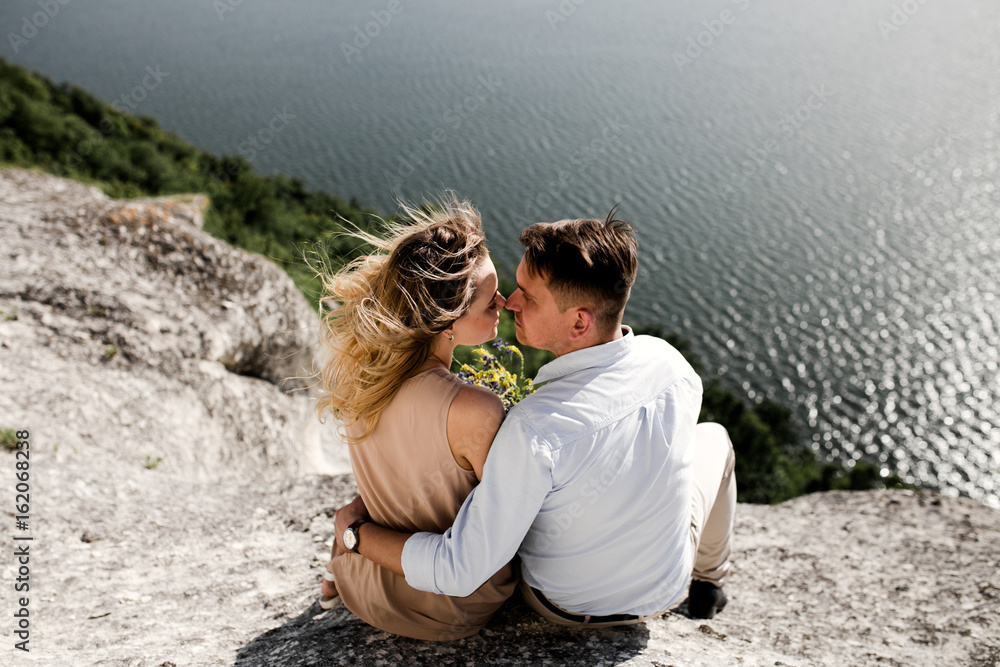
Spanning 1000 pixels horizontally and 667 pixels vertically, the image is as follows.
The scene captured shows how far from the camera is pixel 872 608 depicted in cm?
421

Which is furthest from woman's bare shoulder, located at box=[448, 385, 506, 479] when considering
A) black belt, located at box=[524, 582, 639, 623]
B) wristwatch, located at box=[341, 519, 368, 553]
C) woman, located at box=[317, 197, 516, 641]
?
black belt, located at box=[524, 582, 639, 623]

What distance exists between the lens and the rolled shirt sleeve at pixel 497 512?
254cm

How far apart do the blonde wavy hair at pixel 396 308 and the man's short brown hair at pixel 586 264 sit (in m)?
0.32

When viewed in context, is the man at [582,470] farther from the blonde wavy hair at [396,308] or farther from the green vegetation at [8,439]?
the green vegetation at [8,439]

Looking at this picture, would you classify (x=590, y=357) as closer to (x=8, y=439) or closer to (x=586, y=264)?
(x=586, y=264)

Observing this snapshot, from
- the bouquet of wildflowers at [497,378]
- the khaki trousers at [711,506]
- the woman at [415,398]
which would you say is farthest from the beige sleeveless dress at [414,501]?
the bouquet of wildflowers at [497,378]

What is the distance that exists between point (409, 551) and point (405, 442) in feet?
1.52

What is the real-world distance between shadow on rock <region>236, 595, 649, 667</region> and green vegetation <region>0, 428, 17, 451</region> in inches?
110

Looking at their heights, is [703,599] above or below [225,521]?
below

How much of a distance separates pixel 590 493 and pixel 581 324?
73cm

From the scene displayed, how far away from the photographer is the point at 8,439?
4785 millimetres

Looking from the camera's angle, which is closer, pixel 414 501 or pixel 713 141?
pixel 414 501

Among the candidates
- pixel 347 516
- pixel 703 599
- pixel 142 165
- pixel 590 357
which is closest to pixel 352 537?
pixel 347 516

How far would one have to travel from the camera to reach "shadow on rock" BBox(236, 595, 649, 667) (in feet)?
10.1
